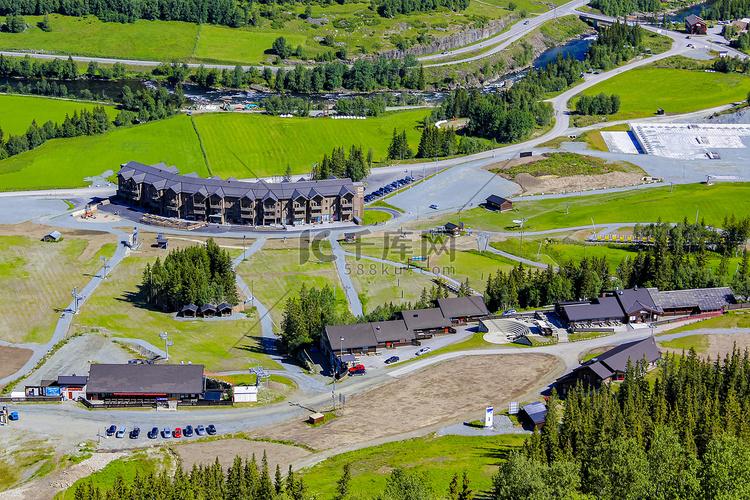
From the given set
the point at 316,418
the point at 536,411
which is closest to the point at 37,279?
the point at 316,418

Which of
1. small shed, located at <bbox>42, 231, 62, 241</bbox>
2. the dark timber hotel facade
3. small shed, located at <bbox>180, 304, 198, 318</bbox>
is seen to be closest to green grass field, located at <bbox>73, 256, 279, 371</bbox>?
small shed, located at <bbox>180, 304, 198, 318</bbox>

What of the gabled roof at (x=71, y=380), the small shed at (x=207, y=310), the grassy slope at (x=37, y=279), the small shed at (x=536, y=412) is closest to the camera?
the small shed at (x=536, y=412)

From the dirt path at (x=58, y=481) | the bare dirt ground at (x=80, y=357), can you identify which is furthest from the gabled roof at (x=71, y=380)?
the dirt path at (x=58, y=481)

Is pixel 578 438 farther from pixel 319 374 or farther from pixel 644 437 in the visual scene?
pixel 319 374

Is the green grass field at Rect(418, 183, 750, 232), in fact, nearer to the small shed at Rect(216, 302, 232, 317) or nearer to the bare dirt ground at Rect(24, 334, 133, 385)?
the small shed at Rect(216, 302, 232, 317)

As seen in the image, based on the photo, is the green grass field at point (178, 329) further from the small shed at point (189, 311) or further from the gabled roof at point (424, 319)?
the gabled roof at point (424, 319)

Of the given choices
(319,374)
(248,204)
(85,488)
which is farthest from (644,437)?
(248,204)

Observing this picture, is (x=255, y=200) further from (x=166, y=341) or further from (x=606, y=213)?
(x=606, y=213)
